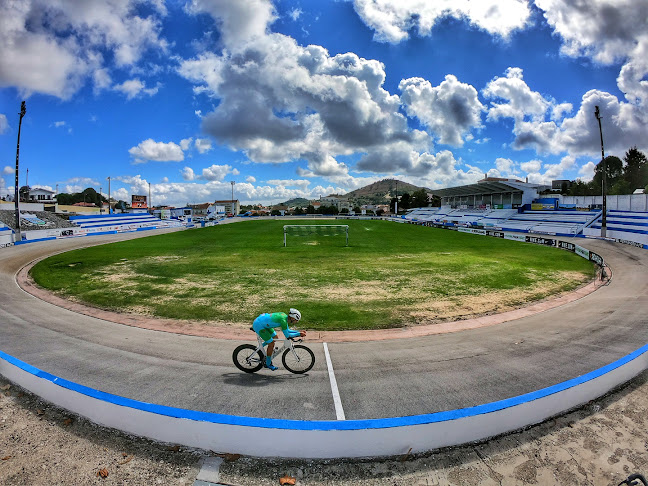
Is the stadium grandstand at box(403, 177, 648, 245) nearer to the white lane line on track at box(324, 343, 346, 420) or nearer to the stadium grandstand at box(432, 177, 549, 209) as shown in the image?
the stadium grandstand at box(432, 177, 549, 209)

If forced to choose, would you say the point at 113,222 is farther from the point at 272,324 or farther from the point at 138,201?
the point at 138,201

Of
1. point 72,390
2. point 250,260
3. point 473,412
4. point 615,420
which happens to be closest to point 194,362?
point 72,390

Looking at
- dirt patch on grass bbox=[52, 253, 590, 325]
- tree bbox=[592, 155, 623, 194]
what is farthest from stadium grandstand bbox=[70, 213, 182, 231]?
tree bbox=[592, 155, 623, 194]

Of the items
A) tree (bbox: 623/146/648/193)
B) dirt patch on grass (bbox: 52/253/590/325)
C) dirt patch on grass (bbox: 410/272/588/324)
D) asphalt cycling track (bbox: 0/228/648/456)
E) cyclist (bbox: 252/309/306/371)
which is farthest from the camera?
tree (bbox: 623/146/648/193)

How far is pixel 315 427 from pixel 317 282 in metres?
12.2

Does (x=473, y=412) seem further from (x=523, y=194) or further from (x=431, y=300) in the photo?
(x=523, y=194)

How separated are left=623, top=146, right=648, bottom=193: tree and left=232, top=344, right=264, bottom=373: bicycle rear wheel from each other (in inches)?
4278

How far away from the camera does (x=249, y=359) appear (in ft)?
24.7

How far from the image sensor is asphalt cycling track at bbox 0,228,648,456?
6367mm

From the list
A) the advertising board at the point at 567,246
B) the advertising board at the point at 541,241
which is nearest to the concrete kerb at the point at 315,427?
the advertising board at the point at 567,246

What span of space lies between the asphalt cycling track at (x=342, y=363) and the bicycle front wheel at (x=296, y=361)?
0.56 feet

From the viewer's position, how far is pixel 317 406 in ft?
20.4

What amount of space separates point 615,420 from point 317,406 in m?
5.11

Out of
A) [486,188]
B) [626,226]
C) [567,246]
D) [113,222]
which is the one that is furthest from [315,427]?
[486,188]
